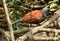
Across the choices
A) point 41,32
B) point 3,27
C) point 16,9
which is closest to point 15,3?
point 16,9

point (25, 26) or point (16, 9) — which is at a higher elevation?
point (16, 9)

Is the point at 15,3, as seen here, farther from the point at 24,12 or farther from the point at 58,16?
the point at 58,16

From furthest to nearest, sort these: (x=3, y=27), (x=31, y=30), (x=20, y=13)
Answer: (x=20, y=13) → (x=3, y=27) → (x=31, y=30)

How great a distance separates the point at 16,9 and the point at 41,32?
0.79m

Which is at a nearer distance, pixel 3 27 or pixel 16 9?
pixel 3 27

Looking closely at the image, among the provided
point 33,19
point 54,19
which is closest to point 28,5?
point 33,19

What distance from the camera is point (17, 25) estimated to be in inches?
115

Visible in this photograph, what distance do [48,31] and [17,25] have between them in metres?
0.51

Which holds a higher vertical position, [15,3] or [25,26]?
[15,3]

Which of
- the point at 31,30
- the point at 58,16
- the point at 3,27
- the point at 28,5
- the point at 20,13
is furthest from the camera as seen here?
the point at 28,5

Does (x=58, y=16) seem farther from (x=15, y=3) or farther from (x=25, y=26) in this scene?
(x=15, y=3)

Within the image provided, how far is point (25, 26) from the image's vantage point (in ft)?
9.62

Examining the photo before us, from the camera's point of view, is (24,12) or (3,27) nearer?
(3,27)

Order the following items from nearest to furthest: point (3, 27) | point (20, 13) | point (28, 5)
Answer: point (3, 27) < point (20, 13) < point (28, 5)
